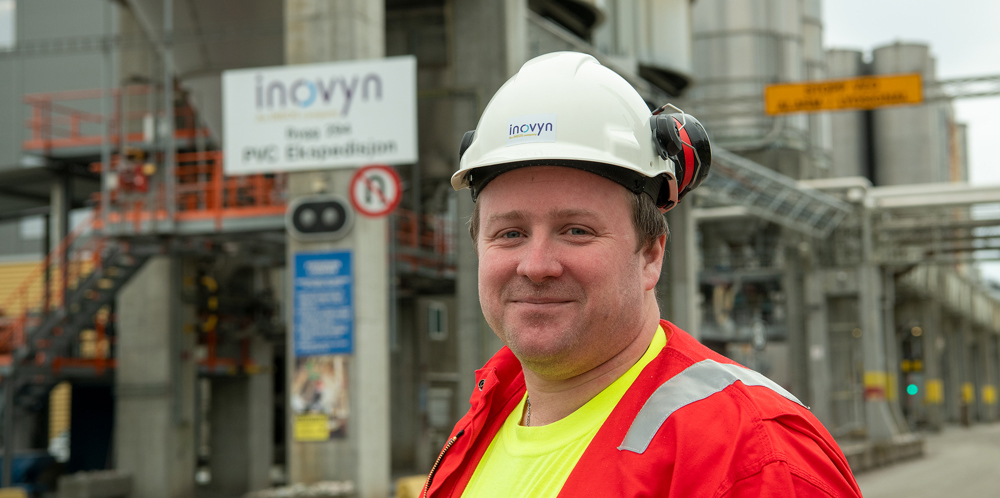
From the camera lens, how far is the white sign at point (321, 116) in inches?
615

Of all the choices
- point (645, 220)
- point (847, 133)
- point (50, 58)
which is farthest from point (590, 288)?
point (847, 133)

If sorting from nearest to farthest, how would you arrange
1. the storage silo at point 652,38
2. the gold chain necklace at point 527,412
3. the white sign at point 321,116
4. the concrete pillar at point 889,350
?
the gold chain necklace at point 527,412 < the white sign at point 321,116 < the storage silo at point 652,38 < the concrete pillar at point 889,350

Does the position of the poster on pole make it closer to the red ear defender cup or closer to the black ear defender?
the red ear defender cup

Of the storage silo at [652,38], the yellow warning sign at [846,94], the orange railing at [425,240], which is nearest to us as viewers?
the yellow warning sign at [846,94]

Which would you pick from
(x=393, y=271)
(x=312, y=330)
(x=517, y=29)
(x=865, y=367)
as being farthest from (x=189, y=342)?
(x=865, y=367)

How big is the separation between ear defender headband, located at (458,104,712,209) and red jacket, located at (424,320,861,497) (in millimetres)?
314

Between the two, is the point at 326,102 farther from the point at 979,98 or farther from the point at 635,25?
the point at 635,25

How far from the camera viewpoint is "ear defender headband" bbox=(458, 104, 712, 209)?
1.99m

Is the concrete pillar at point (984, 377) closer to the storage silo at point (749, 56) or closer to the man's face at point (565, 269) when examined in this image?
the storage silo at point (749, 56)

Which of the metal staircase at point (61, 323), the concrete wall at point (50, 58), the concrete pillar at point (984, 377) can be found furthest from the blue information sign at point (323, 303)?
the concrete pillar at point (984, 377)

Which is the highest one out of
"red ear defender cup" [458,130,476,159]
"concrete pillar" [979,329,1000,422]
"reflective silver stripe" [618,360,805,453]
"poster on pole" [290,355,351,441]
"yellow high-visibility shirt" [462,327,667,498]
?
"red ear defender cup" [458,130,476,159]

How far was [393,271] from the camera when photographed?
763 inches

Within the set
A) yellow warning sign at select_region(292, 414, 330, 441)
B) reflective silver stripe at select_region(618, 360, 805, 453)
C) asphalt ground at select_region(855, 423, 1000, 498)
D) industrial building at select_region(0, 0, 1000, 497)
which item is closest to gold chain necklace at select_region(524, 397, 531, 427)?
reflective silver stripe at select_region(618, 360, 805, 453)

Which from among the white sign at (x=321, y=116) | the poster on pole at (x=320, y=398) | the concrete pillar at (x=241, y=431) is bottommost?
the concrete pillar at (x=241, y=431)
